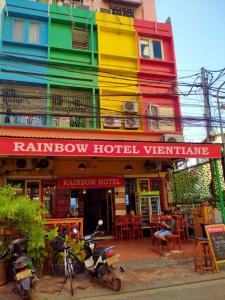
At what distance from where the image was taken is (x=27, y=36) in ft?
47.5

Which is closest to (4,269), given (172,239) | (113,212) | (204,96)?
(172,239)

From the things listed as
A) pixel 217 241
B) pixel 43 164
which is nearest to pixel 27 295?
pixel 217 241

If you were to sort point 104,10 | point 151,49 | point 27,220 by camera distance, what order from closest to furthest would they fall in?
point 27,220
point 151,49
point 104,10

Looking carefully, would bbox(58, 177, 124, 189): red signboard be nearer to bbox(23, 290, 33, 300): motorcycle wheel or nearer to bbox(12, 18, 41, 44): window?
bbox(12, 18, 41, 44): window

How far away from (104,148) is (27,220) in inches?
152

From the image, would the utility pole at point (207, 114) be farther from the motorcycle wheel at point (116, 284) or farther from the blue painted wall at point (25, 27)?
the motorcycle wheel at point (116, 284)

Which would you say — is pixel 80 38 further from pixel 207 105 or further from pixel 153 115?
pixel 207 105

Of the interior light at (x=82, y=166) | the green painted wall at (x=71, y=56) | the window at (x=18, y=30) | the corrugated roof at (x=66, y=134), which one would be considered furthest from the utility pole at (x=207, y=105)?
the window at (x=18, y=30)

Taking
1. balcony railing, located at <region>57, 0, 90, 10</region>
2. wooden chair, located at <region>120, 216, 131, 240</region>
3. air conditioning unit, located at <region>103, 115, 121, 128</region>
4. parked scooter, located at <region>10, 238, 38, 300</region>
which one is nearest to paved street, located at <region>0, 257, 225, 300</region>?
parked scooter, located at <region>10, 238, 38, 300</region>

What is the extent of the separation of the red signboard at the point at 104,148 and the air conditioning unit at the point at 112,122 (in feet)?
13.3

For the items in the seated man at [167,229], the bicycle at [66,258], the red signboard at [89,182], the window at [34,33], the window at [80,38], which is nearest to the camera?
the bicycle at [66,258]

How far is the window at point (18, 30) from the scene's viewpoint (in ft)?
47.4

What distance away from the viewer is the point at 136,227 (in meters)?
13.2

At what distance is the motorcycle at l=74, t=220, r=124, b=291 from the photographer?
6.43 m
